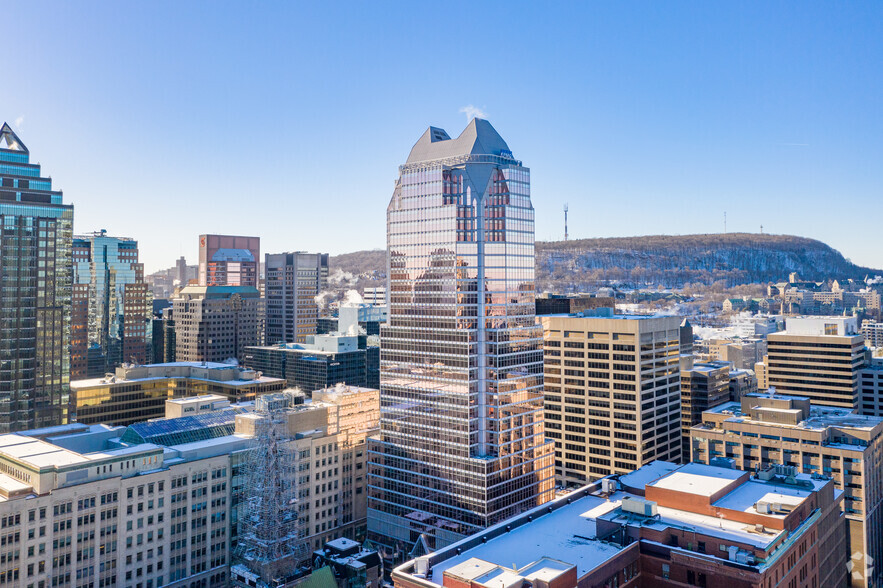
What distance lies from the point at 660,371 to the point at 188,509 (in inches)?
4451

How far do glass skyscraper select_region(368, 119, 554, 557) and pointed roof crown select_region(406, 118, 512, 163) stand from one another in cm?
30

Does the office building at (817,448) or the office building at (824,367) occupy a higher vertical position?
the office building at (824,367)

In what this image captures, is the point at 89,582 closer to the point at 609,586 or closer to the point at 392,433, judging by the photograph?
the point at 392,433

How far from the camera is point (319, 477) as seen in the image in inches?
5320

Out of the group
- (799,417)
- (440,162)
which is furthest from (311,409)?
(799,417)

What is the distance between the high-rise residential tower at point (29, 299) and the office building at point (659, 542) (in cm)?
14844

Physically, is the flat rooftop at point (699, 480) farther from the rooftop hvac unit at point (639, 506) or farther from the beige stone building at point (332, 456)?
the beige stone building at point (332, 456)

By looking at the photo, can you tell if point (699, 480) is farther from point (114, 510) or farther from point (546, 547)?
point (114, 510)

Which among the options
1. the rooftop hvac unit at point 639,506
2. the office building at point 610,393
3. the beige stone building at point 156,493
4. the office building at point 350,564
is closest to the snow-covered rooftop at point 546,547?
the rooftop hvac unit at point 639,506

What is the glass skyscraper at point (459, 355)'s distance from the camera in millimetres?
130625

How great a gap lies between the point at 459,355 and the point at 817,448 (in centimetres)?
7593

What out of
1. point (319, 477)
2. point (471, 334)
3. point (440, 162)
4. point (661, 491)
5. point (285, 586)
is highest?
point (440, 162)

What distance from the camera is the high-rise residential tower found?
174 metres

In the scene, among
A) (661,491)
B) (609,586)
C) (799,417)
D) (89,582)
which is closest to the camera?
(609,586)
